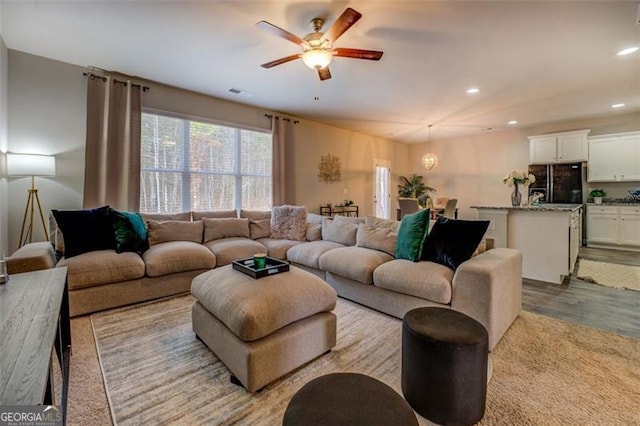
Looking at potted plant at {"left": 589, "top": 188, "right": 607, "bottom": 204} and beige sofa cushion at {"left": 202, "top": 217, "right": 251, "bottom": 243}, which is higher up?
potted plant at {"left": 589, "top": 188, "right": 607, "bottom": 204}

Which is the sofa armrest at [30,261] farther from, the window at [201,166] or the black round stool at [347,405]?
the black round stool at [347,405]

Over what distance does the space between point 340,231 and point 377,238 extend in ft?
2.27

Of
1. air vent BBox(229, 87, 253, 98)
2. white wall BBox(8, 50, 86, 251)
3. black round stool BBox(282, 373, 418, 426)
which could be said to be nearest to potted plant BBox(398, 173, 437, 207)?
air vent BBox(229, 87, 253, 98)

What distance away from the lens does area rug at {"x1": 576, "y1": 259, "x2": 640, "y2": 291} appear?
11.6 ft

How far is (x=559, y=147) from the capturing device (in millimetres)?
6176

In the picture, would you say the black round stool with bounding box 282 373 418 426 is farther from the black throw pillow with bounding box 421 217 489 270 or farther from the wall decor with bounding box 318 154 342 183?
the wall decor with bounding box 318 154 342 183

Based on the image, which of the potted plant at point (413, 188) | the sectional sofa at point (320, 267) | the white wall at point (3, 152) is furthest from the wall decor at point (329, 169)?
the white wall at point (3, 152)

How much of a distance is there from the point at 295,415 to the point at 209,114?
461 cm

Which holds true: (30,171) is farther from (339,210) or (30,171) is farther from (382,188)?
(382,188)

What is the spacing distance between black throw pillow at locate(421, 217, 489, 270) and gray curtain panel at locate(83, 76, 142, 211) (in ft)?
12.4

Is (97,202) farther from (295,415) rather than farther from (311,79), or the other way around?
(295,415)

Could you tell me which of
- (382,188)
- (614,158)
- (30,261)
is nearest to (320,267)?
(30,261)

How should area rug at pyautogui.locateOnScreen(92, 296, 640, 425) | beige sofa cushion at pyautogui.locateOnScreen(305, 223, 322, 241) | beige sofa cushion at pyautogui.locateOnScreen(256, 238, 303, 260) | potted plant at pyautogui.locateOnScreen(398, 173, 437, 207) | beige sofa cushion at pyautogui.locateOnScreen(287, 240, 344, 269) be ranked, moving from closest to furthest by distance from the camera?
area rug at pyautogui.locateOnScreen(92, 296, 640, 425) < beige sofa cushion at pyautogui.locateOnScreen(287, 240, 344, 269) < beige sofa cushion at pyautogui.locateOnScreen(256, 238, 303, 260) < beige sofa cushion at pyautogui.locateOnScreen(305, 223, 322, 241) < potted plant at pyautogui.locateOnScreen(398, 173, 437, 207)

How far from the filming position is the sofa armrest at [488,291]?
204 cm
